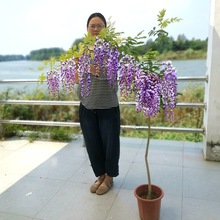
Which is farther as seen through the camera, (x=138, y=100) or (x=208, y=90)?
(x=208, y=90)

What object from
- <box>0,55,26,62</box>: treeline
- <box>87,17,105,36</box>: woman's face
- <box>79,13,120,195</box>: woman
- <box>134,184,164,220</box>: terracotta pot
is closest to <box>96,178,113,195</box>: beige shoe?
<box>79,13,120,195</box>: woman

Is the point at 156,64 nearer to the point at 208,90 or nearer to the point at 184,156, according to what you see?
the point at 208,90

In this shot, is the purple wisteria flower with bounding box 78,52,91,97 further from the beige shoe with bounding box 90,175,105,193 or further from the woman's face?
the beige shoe with bounding box 90,175,105,193

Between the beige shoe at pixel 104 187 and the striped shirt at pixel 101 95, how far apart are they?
710 mm

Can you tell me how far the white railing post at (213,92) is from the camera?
263 centimetres

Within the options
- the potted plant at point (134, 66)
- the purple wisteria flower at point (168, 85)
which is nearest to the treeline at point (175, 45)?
the potted plant at point (134, 66)

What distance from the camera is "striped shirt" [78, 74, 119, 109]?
6.89 ft

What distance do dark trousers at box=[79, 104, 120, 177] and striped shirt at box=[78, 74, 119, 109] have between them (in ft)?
0.22

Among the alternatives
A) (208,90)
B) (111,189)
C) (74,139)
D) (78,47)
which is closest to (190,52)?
(208,90)

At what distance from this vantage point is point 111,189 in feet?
7.88

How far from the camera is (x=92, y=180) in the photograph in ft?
8.42

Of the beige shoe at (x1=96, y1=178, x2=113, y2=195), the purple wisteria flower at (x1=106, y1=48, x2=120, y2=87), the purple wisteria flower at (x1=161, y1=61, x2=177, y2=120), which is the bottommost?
the beige shoe at (x1=96, y1=178, x2=113, y2=195)

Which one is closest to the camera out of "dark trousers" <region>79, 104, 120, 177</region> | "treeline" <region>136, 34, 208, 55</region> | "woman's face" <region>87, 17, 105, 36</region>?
"treeline" <region>136, 34, 208, 55</region>

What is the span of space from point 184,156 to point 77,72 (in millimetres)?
1849
